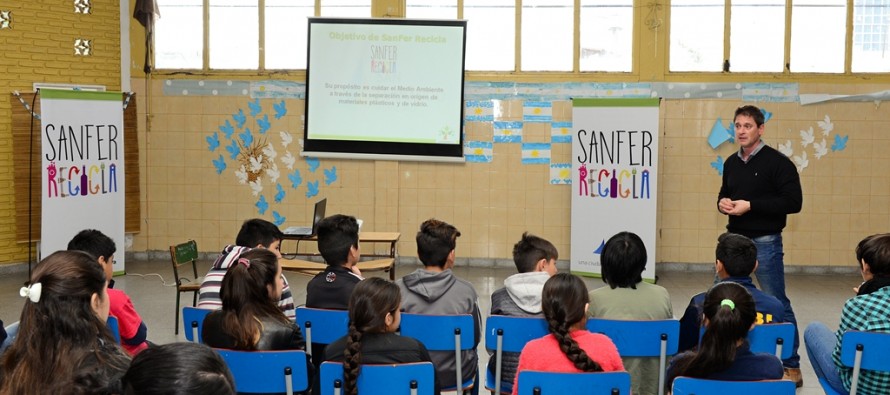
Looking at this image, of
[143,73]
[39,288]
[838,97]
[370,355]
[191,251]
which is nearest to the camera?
[39,288]

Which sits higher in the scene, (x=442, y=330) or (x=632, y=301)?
(x=632, y=301)

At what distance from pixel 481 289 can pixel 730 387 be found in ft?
17.2

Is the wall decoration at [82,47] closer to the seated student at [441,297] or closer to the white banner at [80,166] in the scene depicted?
the white banner at [80,166]

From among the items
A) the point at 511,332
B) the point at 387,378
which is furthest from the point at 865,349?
the point at 387,378

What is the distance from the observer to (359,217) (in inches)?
361

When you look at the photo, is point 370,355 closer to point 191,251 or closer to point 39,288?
point 39,288

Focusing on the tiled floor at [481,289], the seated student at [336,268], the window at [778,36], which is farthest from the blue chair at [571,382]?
the window at [778,36]

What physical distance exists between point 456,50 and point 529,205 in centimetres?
176

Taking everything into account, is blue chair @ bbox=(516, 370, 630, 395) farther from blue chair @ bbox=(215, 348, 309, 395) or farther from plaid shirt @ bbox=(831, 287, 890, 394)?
plaid shirt @ bbox=(831, 287, 890, 394)

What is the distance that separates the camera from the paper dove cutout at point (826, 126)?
8547 mm

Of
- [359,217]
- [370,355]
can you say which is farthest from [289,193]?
[370,355]

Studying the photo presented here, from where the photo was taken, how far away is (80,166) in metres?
7.61

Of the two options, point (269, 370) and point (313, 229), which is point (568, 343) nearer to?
point (269, 370)

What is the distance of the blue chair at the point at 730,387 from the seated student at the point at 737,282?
36.9 inches
